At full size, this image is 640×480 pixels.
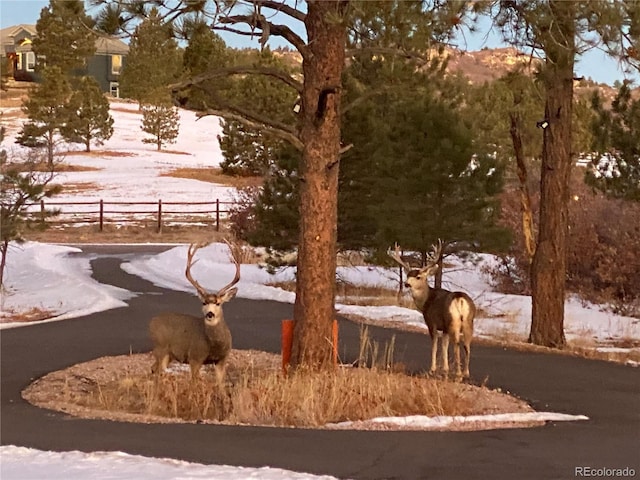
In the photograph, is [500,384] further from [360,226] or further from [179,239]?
[179,239]

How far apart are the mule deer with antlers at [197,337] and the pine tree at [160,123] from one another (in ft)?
224

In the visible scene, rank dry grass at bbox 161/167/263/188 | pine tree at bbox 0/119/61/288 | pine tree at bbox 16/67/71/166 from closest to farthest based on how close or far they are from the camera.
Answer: pine tree at bbox 0/119/61/288 < pine tree at bbox 16/67/71/166 < dry grass at bbox 161/167/263/188

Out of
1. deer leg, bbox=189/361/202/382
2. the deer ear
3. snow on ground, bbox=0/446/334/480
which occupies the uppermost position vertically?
the deer ear

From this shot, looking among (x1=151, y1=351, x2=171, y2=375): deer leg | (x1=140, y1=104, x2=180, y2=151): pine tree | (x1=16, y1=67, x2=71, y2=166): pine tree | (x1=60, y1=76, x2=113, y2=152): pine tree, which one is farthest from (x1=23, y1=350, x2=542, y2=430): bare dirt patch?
(x1=140, y1=104, x2=180, y2=151): pine tree

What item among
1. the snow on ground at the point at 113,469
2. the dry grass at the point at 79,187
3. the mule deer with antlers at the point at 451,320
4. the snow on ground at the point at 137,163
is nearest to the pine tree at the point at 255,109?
the snow on ground at the point at 137,163

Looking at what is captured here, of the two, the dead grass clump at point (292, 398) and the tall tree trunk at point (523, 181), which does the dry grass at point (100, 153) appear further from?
the dead grass clump at point (292, 398)

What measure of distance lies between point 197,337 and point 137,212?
3773cm

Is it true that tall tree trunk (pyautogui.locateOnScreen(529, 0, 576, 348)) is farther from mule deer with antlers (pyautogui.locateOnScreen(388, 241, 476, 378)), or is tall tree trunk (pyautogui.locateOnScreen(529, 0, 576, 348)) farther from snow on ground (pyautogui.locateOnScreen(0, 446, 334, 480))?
snow on ground (pyautogui.locateOnScreen(0, 446, 334, 480))

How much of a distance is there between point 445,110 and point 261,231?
15.8 feet

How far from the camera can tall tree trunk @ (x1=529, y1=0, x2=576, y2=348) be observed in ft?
59.9

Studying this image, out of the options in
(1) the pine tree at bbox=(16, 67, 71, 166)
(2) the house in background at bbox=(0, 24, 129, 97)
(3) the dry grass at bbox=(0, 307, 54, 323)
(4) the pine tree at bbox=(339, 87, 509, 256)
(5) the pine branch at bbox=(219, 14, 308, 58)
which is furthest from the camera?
(2) the house in background at bbox=(0, 24, 129, 97)

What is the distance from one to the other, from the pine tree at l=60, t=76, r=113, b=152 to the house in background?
28.8 meters

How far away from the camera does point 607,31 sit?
12016mm

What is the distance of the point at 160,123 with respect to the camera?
8131cm
